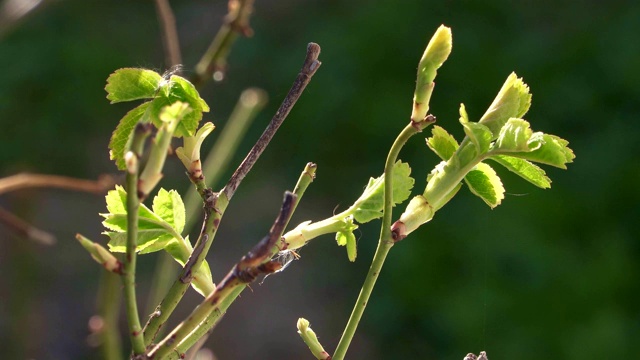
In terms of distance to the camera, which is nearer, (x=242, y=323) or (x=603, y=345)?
(x=603, y=345)

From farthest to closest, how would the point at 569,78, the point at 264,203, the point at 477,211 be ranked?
the point at 264,203, the point at 569,78, the point at 477,211

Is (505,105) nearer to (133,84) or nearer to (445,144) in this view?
(445,144)

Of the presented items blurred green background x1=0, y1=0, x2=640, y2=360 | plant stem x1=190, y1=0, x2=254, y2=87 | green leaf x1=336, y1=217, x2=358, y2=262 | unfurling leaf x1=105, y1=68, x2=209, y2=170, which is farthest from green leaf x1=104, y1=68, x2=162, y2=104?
blurred green background x1=0, y1=0, x2=640, y2=360

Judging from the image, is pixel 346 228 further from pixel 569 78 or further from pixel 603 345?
pixel 569 78

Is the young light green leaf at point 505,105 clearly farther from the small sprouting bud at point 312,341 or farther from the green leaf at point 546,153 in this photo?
the small sprouting bud at point 312,341

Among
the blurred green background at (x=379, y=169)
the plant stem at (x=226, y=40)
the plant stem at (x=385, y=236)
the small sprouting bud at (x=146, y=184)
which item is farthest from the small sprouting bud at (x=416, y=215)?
the blurred green background at (x=379, y=169)

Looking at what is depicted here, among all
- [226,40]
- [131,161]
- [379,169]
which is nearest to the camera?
[131,161]

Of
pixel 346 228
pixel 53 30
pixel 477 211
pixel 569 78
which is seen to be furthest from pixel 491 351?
pixel 53 30

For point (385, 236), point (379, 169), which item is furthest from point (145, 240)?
point (379, 169)
